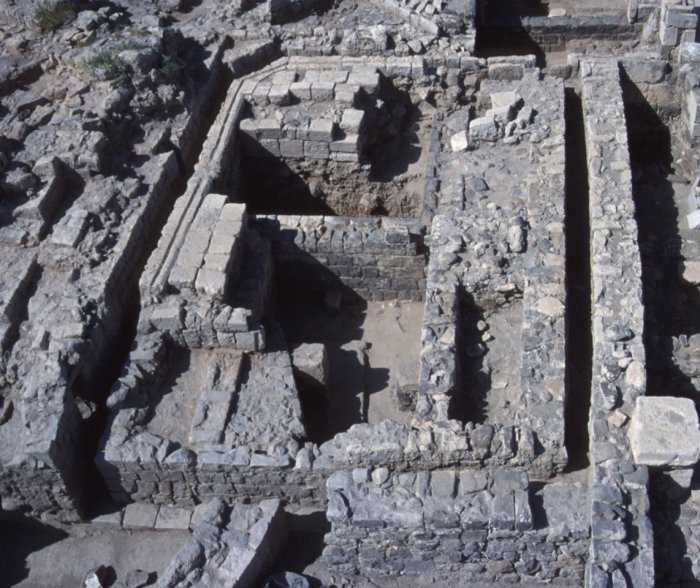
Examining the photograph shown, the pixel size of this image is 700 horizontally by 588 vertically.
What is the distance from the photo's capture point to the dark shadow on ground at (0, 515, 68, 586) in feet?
24.6

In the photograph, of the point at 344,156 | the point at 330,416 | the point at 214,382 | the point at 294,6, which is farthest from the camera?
the point at 294,6

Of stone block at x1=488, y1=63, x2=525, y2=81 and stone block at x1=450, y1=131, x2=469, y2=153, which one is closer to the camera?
stone block at x1=450, y1=131, x2=469, y2=153

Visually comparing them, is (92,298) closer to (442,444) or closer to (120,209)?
(120,209)

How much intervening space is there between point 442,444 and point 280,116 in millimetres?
5034

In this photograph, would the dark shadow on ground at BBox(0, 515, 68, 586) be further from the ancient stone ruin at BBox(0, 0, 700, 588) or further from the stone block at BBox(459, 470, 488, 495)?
the stone block at BBox(459, 470, 488, 495)

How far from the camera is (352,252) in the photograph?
909 cm

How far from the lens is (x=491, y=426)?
6859 mm

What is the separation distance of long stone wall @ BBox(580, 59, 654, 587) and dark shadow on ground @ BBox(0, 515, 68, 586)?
4606 millimetres

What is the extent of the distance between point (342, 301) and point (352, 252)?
712 mm

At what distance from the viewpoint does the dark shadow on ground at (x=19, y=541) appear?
751 centimetres

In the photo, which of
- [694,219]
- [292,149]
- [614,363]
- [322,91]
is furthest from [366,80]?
[614,363]

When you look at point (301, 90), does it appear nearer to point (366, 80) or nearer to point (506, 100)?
point (366, 80)

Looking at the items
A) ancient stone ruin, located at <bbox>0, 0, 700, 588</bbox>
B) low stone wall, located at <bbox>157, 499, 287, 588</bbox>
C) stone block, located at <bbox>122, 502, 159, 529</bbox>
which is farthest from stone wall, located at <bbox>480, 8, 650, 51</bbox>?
stone block, located at <bbox>122, 502, 159, 529</bbox>

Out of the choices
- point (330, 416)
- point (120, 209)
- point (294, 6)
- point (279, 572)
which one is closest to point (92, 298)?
point (120, 209)
